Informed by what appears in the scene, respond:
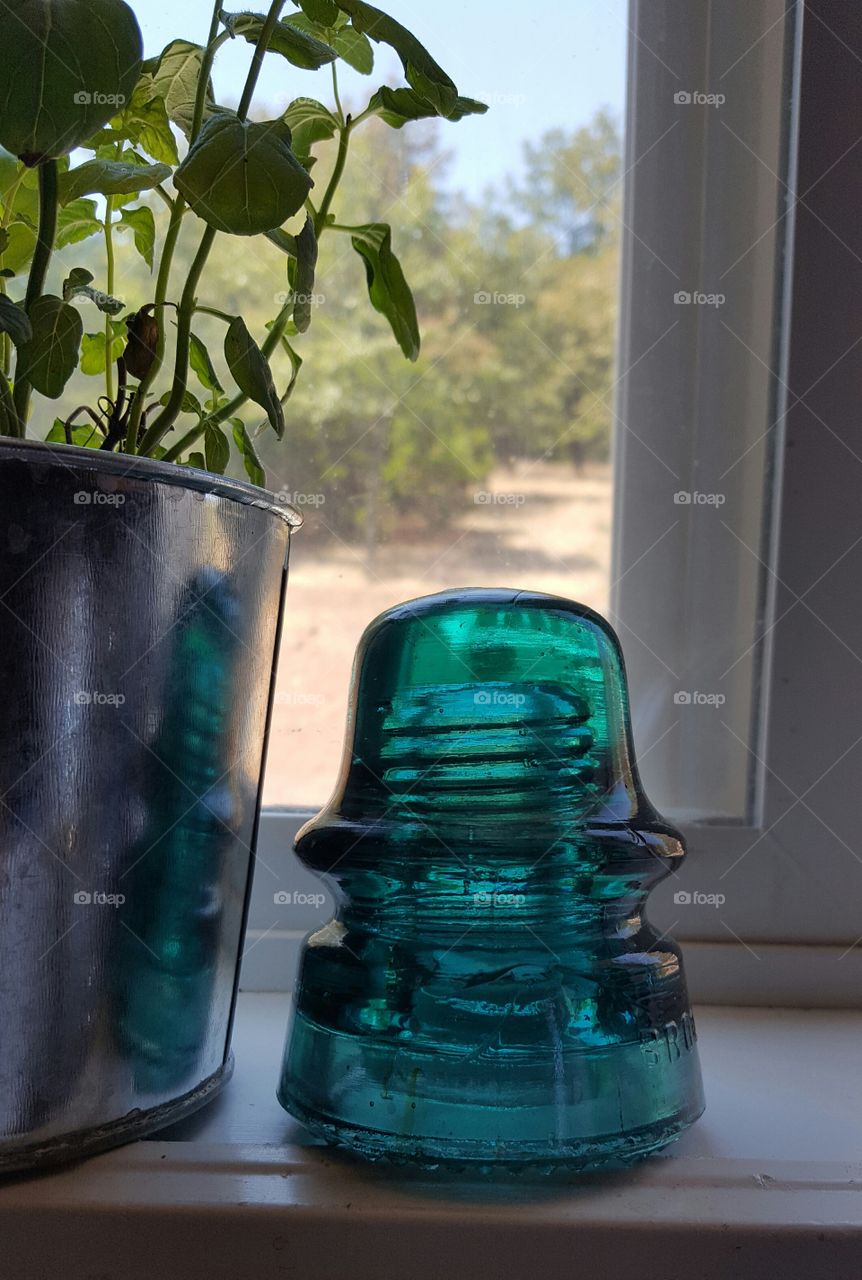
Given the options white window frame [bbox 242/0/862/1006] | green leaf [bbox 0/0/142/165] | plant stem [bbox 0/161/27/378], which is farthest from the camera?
white window frame [bbox 242/0/862/1006]

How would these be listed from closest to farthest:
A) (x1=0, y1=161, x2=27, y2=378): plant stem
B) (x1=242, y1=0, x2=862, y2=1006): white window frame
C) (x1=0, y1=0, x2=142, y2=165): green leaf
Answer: (x1=0, y1=0, x2=142, y2=165): green leaf < (x1=0, y1=161, x2=27, y2=378): plant stem < (x1=242, y1=0, x2=862, y2=1006): white window frame

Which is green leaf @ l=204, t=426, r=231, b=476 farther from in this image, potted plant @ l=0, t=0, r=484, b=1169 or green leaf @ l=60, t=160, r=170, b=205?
green leaf @ l=60, t=160, r=170, b=205

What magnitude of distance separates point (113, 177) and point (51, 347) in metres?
0.07

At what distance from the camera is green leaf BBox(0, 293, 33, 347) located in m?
0.36

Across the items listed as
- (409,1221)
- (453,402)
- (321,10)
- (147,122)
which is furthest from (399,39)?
(409,1221)

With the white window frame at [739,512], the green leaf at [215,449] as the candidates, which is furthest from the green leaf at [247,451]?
the white window frame at [739,512]

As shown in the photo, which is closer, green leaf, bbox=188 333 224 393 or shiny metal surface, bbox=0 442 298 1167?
shiny metal surface, bbox=0 442 298 1167

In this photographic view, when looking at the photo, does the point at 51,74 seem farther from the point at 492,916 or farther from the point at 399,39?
the point at 492,916

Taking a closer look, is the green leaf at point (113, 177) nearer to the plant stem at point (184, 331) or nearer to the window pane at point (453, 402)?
the plant stem at point (184, 331)

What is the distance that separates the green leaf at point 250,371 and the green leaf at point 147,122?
133 mm

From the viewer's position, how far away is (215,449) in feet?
1.58

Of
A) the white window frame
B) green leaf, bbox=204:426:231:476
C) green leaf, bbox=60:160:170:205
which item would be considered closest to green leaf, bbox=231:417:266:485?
green leaf, bbox=204:426:231:476

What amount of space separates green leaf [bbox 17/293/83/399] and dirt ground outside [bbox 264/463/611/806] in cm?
30

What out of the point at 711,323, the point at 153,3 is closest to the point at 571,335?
the point at 711,323
